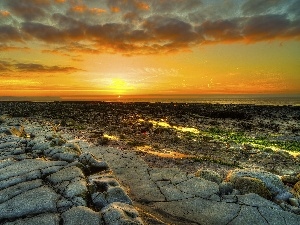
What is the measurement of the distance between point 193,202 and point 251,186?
1625 millimetres

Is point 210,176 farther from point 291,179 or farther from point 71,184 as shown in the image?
point 71,184

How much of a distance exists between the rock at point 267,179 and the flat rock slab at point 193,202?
2.09 feet

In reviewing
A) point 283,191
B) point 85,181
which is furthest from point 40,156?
point 283,191

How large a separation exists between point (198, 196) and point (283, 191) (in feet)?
7.18

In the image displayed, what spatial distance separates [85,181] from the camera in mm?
6152

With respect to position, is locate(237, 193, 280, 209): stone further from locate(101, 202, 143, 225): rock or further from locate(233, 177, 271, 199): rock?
locate(101, 202, 143, 225): rock

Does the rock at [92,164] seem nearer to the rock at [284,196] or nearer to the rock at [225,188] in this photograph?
the rock at [225,188]

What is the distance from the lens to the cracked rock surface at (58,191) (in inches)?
177

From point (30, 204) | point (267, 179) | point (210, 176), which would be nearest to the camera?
point (30, 204)

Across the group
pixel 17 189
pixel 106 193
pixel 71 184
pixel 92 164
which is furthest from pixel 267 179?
pixel 17 189

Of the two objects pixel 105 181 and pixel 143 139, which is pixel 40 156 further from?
pixel 143 139

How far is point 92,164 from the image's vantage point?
24.6 ft

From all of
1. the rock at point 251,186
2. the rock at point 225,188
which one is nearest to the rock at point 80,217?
the rock at point 225,188

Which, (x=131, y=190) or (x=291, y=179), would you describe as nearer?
(x=131, y=190)
